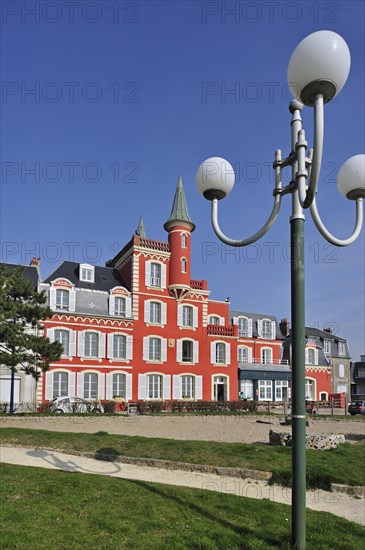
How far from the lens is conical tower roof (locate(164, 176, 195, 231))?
107 feet

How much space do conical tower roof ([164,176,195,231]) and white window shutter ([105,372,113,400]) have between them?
423 inches

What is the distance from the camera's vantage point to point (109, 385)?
29484mm

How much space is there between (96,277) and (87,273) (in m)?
0.80

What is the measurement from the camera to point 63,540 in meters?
4.91

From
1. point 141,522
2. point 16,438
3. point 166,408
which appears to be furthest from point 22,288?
point 141,522

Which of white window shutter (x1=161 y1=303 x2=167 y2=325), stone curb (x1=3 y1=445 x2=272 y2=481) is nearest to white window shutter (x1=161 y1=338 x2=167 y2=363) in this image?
white window shutter (x1=161 y1=303 x2=167 y2=325)

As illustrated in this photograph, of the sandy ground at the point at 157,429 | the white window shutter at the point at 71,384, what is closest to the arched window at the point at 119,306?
the white window shutter at the point at 71,384

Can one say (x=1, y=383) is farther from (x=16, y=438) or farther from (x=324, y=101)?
(x=324, y=101)

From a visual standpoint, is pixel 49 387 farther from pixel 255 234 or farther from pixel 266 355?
pixel 255 234

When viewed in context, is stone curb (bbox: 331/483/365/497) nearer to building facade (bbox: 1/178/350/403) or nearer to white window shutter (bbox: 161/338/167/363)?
building facade (bbox: 1/178/350/403)

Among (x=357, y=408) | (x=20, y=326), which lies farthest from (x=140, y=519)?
(x=357, y=408)

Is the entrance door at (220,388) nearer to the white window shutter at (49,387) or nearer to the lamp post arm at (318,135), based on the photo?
the white window shutter at (49,387)

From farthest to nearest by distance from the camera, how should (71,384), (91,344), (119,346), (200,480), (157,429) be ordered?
(119,346) → (91,344) → (71,384) → (157,429) → (200,480)

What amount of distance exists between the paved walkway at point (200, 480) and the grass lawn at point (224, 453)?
1.29 ft
